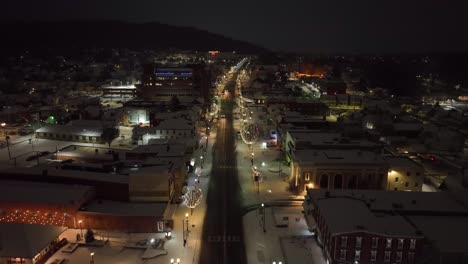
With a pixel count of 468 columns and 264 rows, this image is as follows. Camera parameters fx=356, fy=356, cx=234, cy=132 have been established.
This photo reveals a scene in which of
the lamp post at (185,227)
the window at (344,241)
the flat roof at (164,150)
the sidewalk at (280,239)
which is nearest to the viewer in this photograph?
the window at (344,241)

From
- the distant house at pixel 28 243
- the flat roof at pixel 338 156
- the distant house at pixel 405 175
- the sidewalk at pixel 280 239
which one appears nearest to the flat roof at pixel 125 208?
the distant house at pixel 28 243

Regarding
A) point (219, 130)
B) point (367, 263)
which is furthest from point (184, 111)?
point (367, 263)

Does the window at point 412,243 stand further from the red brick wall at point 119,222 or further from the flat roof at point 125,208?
the red brick wall at point 119,222

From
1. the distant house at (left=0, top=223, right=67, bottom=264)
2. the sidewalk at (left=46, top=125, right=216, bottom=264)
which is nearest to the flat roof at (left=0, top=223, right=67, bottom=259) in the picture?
the distant house at (left=0, top=223, right=67, bottom=264)

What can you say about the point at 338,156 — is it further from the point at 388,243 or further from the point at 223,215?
the point at 388,243

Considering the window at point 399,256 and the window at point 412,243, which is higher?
the window at point 412,243

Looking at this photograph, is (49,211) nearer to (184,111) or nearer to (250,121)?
(184,111)
